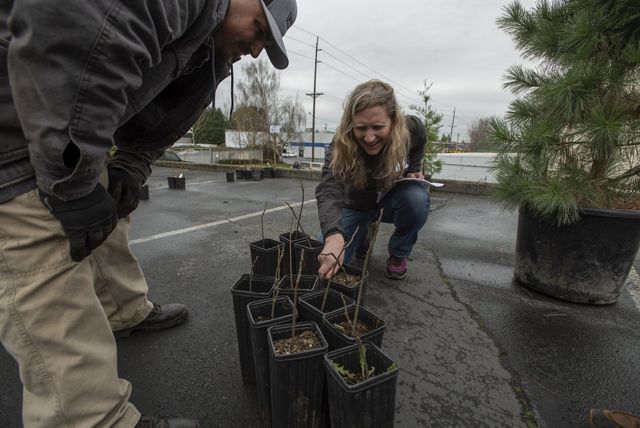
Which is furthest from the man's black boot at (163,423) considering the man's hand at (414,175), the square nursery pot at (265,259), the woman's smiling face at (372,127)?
the man's hand at (414,175)

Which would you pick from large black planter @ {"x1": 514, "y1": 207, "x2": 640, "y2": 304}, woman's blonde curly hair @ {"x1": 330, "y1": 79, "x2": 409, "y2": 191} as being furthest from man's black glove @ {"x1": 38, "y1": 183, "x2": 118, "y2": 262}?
large black planter @ {"x1": 514, "y1": 207, "x2": 640, "y2": 304}

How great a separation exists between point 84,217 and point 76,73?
39 cm

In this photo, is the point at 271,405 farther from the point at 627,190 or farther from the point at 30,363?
the point at 627,190

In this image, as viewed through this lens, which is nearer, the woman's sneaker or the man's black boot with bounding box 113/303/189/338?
the man's black boot with bounding box 113/303/189/338

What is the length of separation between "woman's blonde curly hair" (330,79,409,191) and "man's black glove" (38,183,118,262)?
1.38m

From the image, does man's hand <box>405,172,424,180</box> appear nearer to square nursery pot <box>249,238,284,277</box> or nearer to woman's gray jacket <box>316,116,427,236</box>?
woman's gray jacket <box>316,116,427,236</box>

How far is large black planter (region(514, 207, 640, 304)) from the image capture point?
1854mm

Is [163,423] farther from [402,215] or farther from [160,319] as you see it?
[402,215]

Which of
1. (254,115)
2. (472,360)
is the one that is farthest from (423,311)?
(254,115)

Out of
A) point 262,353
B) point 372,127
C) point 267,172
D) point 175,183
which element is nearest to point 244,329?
point 262,353

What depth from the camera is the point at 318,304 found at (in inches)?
55.6

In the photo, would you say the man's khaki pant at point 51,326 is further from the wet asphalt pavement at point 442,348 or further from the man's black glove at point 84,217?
the wet asphalt pavement at point 442,348

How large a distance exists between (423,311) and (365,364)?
113cm

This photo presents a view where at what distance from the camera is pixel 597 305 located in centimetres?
204
